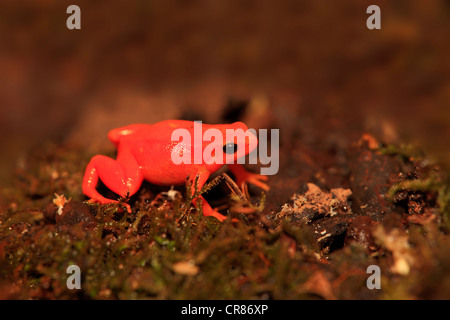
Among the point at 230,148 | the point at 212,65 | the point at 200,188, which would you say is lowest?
the point at 200,188

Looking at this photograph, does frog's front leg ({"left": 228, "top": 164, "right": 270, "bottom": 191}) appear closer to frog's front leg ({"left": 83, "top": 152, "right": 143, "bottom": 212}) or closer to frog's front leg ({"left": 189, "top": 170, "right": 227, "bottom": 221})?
frog's front leg ({"left": 189, "top": 170, "right": 227, "bottom": 221})

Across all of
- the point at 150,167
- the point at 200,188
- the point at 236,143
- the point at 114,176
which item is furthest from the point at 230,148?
the point at 114,176

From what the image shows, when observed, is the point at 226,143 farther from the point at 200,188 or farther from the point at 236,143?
the point at 200,188

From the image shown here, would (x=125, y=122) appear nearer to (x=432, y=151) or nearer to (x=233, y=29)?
(x=233, y=29)

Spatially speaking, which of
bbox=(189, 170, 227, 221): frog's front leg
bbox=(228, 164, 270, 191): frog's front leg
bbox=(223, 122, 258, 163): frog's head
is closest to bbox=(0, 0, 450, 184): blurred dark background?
bbox=(228, 164, 270, 191): frog's front leg

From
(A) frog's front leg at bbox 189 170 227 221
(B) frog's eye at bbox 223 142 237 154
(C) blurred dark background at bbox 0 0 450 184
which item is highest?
(C) blurred dark background at bbox 0 0 450 184
